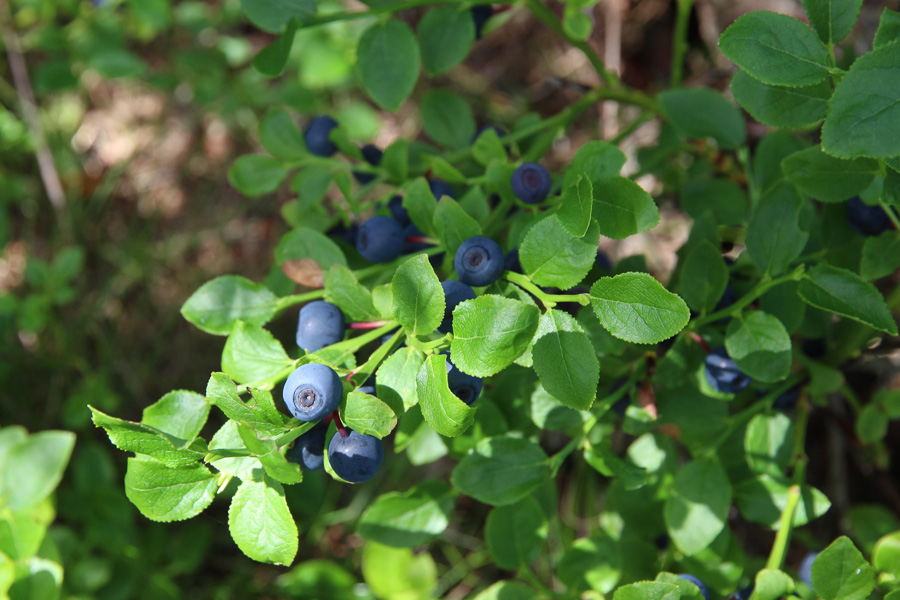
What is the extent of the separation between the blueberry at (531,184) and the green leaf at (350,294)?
1.23ft

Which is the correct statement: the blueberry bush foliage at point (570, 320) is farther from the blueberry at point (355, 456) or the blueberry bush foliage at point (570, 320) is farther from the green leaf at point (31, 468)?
the green leaf at point (31, 468)

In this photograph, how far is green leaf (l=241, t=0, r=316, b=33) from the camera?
64.3 inches

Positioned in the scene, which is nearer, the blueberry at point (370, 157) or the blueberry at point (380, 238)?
the blueberry at point (380, 238)

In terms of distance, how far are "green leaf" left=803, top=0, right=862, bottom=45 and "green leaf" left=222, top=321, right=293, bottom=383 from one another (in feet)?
3.62

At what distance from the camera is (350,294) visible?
4.08 ft

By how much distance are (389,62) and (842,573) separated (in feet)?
4.71

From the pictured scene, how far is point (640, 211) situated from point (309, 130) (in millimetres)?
955

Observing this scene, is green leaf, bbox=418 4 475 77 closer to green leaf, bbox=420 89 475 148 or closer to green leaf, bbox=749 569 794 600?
green leaf, bbox=420 89 475 148

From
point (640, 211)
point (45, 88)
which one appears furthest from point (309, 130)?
point (45, 88)

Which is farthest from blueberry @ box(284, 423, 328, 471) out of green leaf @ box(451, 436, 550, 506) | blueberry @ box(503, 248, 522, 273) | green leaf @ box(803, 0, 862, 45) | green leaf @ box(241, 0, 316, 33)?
green leaf @ box(803, 0, 862, 45)

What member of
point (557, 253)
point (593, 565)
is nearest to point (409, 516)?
point (593, 565)

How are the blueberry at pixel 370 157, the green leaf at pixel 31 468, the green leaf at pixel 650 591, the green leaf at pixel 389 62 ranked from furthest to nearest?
1. the green leaf at pixel 31 468
2. the blueberry at pixel 370 157
3. the green leaf at pixel 389 62
4. the green leaf at pixel 650 591

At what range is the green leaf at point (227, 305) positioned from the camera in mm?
1366

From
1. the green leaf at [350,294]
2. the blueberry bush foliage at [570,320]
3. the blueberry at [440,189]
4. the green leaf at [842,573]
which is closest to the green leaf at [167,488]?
the blueberry bush foliage at [570,320]
